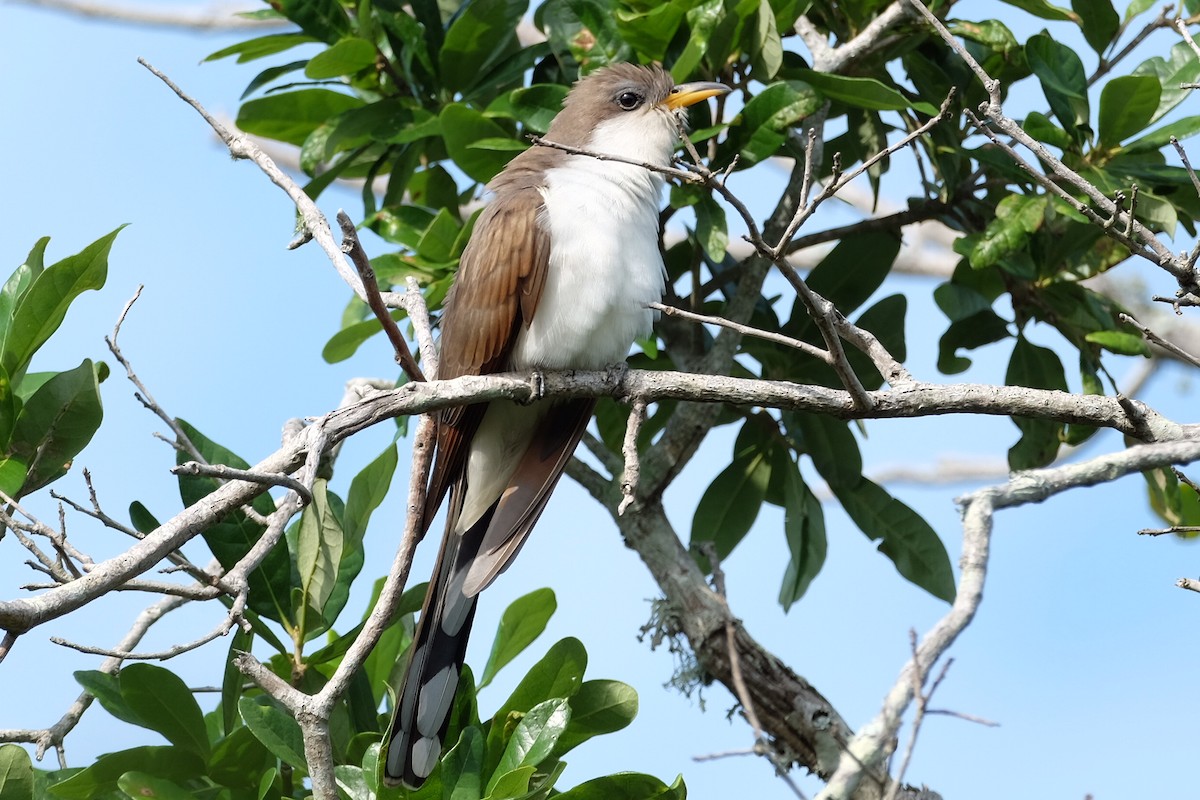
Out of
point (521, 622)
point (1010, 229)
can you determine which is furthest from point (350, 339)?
point (1010, 229)

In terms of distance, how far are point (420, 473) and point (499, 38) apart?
1.59m

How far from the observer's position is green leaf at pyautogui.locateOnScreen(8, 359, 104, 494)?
2982 millimetres

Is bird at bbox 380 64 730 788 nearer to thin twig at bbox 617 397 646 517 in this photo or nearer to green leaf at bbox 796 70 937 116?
green leaf at bbox 796 70 937 116

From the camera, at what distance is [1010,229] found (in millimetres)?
3596

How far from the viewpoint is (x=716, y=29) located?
3646 mm

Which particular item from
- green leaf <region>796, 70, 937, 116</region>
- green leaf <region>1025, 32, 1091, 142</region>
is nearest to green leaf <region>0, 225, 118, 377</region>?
green leaf <region>796, 70, 937, 116</region>

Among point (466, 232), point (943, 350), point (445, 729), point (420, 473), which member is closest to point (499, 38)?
point (466, 232)

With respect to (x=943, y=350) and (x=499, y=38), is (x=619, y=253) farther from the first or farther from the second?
(x=943, y=350)

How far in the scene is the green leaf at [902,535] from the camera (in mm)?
4070

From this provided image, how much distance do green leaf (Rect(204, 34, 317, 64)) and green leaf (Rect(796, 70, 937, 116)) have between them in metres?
1.78

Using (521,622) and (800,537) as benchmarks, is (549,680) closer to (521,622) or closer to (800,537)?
(521,622)

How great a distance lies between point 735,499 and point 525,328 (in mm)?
1113

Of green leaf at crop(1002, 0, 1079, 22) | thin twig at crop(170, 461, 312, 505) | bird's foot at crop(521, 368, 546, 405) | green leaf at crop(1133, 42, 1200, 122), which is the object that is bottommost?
thin twig at crop(170, 461, 312, 505)

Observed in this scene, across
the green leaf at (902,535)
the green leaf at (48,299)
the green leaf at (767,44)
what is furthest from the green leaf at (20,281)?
the green leaf at (902,535)
